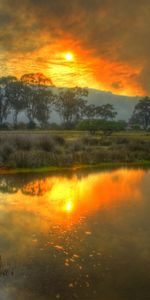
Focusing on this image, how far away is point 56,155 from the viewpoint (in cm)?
2812

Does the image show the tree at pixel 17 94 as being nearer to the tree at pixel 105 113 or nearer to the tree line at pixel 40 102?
the tree line at pixel 40 102

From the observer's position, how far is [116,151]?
33.7 metres

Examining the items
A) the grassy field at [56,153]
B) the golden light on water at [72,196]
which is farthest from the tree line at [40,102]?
the golden light on water at [72,196]

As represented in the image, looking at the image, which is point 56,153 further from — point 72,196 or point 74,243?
point 74,243

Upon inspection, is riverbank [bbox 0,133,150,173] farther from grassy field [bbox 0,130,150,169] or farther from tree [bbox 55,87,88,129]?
tree [bbox 55,87,88,129]

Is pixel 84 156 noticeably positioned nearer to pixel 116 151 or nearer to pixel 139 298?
pixel 116 151

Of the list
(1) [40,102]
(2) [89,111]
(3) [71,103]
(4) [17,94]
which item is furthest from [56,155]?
(2) [89,111]

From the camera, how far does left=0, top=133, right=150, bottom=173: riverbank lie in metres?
25.8

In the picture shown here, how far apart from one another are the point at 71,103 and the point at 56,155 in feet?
222

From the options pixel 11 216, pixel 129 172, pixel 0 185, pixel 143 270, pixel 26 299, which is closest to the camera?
pixel 26 299

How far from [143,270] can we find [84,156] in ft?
70.2

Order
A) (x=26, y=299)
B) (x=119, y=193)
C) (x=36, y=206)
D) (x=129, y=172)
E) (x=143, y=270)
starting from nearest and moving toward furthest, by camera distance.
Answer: (x=26, y=299), (x=143, y=270), (x=36, y=206), (x=119, y=193), (x=129, y=172)

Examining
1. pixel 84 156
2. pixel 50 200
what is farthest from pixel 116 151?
pixel 50 200

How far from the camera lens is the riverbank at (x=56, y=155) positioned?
84.5 ft
